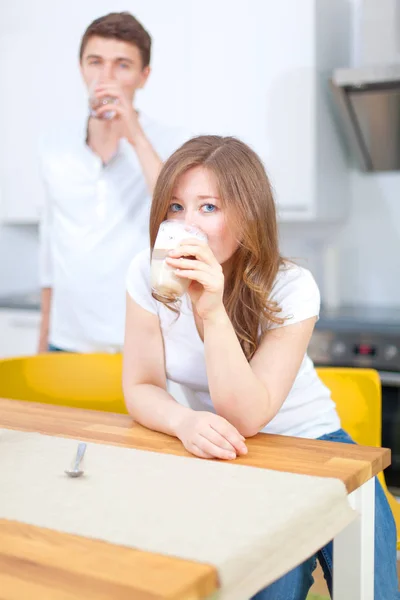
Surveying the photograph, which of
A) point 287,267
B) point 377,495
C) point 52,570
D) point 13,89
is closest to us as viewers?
point 52,570

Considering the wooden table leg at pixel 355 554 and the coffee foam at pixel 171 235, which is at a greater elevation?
the coffee foam at pixel 171 235

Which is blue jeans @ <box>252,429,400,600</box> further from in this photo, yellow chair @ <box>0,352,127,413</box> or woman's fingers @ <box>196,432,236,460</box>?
yellow chair @ <box>0,352,127,413</box>

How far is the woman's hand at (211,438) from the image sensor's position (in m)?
1.04

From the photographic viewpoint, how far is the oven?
102 inches

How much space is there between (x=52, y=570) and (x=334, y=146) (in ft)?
8.15

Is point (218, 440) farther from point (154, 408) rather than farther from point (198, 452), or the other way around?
point (154, 408)

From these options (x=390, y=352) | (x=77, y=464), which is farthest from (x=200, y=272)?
(x=390, y=352)

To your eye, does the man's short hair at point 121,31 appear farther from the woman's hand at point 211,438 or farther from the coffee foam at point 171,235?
the woman's hand at point 211,438

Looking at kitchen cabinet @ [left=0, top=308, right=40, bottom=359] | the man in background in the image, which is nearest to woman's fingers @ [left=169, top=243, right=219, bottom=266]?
the man in background

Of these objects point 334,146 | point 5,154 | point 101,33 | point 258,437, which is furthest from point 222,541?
point 5,154

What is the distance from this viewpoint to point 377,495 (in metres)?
1.26

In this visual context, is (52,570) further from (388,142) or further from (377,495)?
(388,142)

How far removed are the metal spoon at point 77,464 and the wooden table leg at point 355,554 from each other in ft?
1.10

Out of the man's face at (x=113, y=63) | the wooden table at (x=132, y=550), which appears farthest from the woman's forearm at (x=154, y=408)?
the man's face at (x=113, y=63)
